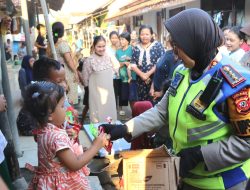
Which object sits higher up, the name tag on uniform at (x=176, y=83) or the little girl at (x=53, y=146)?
the name tag on uniform at (x=176, y=83)

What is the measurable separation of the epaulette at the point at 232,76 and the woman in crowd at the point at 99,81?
4429 millimetres

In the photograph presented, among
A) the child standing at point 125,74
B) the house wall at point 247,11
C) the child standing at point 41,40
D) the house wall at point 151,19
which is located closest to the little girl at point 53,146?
the child standing at point 125,74

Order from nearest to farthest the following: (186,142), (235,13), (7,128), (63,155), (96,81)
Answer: (186,142), (63,155), (7,128), (96,81), (235,13)

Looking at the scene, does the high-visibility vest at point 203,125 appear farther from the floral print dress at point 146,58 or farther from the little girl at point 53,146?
the floral print dress at point 146,58

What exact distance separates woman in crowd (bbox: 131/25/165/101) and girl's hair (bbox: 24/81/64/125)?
3896 mm

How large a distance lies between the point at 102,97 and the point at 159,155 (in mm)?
4331

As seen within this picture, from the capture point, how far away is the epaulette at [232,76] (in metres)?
1.69

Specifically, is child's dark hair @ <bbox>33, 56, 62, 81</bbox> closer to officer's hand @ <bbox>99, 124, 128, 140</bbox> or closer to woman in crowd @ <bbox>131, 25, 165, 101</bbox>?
officer's hand @ <bbox>99, 124, 128, 140</bbox>

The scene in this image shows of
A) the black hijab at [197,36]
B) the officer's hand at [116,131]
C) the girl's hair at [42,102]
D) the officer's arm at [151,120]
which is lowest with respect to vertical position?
the officer's hand at [116,131]

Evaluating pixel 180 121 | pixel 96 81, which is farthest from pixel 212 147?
pixel 96 81

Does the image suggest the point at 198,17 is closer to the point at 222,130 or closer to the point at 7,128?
the point at 222,130

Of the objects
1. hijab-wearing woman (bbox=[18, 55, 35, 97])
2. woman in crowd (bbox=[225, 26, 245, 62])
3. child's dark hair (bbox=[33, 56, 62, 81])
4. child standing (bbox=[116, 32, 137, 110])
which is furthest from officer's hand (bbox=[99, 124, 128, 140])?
child standing (bbox=[116, 32, 137, 110])

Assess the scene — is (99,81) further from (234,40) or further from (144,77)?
(234,40)

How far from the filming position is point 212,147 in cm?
176
